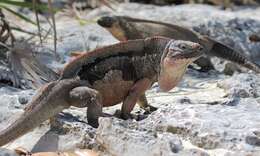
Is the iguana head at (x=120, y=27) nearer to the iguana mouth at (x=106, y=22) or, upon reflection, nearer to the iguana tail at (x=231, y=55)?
the iguana mouth at (x=106, y=22)

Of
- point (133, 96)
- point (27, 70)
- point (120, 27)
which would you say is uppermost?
point (133, 96)

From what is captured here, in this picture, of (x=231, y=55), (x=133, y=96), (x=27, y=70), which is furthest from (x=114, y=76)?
(x=231, y=55)

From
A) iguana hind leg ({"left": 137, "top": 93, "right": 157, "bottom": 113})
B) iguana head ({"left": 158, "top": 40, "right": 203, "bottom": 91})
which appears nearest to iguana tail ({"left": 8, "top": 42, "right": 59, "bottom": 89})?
iguana hind leg ({"left": 137, "top": 93, "right": 157, "bottom": 113})

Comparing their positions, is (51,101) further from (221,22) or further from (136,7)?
(136,7)

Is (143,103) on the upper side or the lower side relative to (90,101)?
lower

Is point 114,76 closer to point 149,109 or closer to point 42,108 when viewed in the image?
point 149,109

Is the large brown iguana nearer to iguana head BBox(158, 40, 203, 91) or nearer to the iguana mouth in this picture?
the iguana mouth

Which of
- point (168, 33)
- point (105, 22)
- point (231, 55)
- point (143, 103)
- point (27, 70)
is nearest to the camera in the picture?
point (143, 103)
